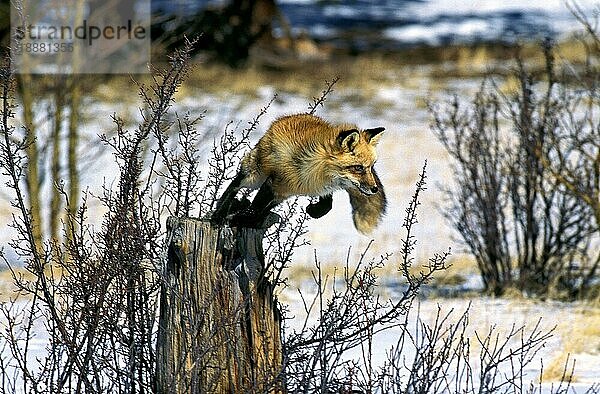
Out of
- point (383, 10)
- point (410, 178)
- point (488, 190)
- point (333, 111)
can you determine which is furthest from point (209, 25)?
point (488, 190)

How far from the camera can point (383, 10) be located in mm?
31453

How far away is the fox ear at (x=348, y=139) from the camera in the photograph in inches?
160

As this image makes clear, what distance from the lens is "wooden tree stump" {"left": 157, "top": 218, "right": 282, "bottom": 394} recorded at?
4137 millimetres

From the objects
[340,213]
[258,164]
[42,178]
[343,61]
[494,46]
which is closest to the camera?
[258,164]

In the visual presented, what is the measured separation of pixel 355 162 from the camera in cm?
410

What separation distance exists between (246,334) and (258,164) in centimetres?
72

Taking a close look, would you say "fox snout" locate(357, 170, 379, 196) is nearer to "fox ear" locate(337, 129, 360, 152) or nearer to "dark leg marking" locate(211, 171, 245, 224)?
"fox ear" locate(337, 129, 360, 152)

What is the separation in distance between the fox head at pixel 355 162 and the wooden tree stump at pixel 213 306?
1.53ft

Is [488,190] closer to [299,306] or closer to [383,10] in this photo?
[299,306]

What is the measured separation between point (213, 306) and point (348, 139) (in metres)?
0.89

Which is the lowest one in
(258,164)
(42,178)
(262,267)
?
(262,267)

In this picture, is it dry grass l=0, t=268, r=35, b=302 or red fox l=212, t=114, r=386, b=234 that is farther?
dry grass l=0, t=268, r=35, b=302

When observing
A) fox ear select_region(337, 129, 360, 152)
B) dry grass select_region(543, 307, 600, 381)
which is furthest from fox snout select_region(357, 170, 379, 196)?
dry grass select_region(543, 307, 600, 381)

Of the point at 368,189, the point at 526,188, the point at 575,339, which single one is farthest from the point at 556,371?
the point at 526,188
